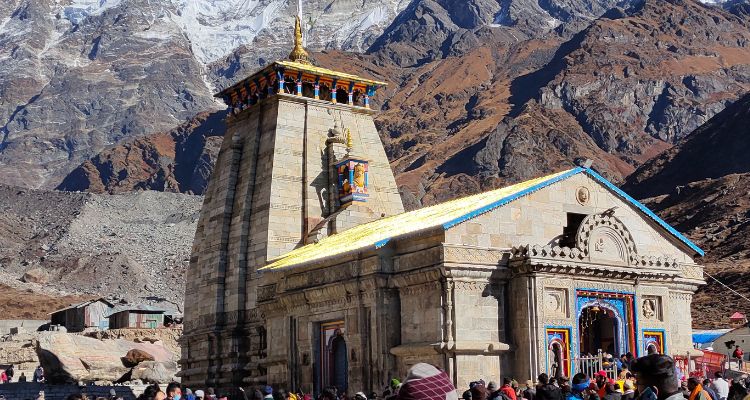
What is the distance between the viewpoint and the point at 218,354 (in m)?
38.3

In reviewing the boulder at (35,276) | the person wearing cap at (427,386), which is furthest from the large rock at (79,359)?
the boulder at (35,276)

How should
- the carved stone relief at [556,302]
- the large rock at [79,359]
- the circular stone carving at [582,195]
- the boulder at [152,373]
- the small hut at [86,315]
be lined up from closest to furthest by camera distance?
the carved stone relief at [556,302] < the circular stone carving at [582,195] < the large rock at [79,359] < the boulder at [152,373] < the small hut at [86,315]

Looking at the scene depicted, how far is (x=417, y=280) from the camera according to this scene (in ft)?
94.3

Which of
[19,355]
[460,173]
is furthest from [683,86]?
[19,355]

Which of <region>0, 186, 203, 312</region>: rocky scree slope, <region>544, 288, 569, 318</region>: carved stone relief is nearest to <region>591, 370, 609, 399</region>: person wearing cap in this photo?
<region>544, 288, 569, 318</region>: carved stone relief

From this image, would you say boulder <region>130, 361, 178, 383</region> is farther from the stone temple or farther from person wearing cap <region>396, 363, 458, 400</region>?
person wearing cap <region>396, 363, 458, 400</region>

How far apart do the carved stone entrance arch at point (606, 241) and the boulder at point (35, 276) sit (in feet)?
305

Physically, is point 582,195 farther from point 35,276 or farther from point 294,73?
point 35,276

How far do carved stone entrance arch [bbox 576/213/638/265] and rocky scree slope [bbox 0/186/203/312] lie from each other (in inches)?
2688

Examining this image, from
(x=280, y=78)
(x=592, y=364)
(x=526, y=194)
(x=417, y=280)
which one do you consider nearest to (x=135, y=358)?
(x=280, y=78)

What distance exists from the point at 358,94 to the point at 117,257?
81.6 metres

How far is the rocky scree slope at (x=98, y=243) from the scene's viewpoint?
113 m

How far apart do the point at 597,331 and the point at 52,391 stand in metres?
20.9

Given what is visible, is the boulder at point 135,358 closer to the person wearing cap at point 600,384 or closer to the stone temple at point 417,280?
the stone temple at point 417,280
